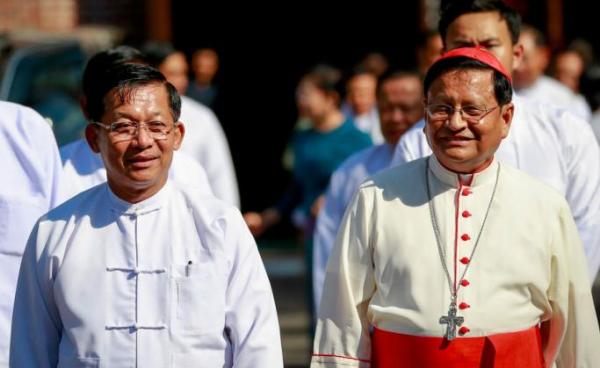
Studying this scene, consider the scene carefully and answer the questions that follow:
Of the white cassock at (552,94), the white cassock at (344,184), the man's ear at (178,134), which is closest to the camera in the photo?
the man's ear at (178,134)

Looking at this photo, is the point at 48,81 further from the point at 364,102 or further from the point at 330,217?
the point at 364,102

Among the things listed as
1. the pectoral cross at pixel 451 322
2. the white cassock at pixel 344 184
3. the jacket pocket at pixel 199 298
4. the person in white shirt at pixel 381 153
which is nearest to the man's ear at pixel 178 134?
the jacket pocket at pixel 199 298

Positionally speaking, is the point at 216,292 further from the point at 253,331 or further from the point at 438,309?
the point at 438,309

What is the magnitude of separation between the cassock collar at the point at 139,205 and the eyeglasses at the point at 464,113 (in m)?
0.94

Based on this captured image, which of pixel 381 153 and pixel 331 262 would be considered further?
pixel 381 153

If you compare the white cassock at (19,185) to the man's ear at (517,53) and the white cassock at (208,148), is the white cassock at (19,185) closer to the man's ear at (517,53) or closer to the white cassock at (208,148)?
the man's ear at (517,53)

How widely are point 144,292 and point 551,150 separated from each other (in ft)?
6.29

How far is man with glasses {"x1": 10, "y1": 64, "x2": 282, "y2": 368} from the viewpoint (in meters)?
4.64

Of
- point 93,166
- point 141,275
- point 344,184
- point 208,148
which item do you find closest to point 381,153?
point 344,184

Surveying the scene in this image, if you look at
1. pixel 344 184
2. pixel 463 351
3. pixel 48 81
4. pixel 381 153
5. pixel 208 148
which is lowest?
pixel 463 351

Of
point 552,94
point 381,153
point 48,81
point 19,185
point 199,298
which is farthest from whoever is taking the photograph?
point 552,94

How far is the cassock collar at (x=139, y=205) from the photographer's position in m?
4.77

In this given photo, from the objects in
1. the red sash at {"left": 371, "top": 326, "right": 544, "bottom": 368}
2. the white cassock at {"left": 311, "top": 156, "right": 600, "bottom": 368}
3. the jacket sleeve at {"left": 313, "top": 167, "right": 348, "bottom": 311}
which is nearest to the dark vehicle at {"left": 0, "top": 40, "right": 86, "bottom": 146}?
the jacket sleeve at {"left": 313, "top": 167, "right": 348, "bottom": 311}

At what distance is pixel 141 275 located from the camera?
468cm
